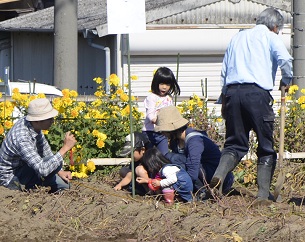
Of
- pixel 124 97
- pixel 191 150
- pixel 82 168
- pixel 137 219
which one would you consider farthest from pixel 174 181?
pixel 124 97

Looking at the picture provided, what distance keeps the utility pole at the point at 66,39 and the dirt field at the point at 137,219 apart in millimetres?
5788

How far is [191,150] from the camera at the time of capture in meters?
8.72

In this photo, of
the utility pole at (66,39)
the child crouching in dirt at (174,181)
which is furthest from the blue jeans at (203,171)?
the utility pole at (66,39)

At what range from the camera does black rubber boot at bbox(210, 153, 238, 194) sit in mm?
8438

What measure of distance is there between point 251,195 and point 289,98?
1940 mm

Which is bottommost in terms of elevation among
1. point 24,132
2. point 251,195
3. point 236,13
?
point 251,195

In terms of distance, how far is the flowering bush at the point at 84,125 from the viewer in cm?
1015

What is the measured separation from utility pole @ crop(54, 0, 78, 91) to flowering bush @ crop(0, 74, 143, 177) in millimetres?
4039

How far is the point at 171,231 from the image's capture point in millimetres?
7242

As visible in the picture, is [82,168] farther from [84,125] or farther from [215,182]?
[215,182]

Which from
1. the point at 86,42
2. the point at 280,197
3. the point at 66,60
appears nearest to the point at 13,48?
the point at 86,42

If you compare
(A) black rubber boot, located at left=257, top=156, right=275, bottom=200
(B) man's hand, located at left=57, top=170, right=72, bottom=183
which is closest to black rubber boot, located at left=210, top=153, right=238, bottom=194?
(A) black rubber boot, located at left=257, top=156, right=275, bottom=200

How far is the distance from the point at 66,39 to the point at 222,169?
6.58 m

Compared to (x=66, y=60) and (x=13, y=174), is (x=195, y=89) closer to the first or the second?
(x=66, y=60)
